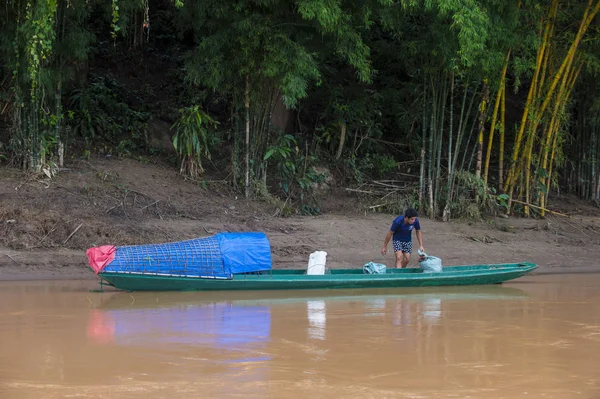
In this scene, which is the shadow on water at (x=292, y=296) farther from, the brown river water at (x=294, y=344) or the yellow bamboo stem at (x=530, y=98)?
the yellow bamboo stem at (x=530, y=98)

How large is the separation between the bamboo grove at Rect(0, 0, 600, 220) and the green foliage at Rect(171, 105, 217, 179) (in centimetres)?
3

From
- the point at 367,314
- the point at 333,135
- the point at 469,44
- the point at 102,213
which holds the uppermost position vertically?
the point at 469,44

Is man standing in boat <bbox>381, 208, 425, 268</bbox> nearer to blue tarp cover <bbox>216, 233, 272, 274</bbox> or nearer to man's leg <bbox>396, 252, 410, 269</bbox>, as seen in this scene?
man's leg <bbox>396, 252, 410, 269</bbox>

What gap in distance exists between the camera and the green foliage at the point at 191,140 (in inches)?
528

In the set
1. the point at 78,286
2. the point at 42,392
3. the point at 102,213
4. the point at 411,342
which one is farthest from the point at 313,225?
the point at 42,392

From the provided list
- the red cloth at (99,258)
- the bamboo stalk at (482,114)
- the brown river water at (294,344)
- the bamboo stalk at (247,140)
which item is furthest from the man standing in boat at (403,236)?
the bamboo stalk at (482,114)

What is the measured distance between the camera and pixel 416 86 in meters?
14.6

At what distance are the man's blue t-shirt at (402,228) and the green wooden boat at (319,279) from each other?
461mm

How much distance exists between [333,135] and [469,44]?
4772mm

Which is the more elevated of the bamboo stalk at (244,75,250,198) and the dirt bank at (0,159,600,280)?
the bamboo stalk at (244,75,250,198)

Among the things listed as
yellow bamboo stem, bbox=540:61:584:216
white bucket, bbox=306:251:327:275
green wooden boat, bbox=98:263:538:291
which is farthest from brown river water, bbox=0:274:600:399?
yellow bamboo stem, bbox=540:61:584:216

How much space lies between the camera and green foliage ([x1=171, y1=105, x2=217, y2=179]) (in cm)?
1341

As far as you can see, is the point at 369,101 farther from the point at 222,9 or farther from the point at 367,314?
the point at 367,314

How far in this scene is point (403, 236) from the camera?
10719 mm
